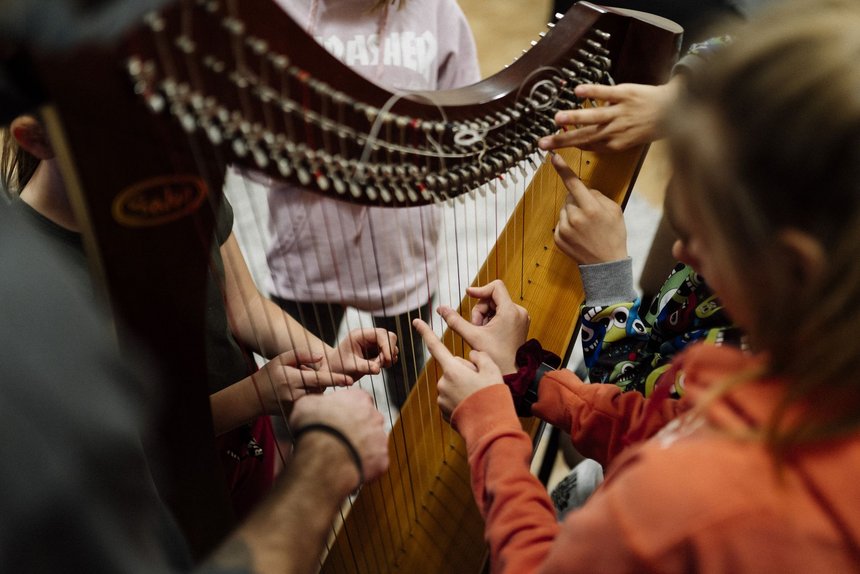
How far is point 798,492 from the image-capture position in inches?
18.6

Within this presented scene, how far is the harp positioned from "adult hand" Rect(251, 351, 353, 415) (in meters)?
0.19

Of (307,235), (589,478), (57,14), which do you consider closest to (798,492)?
(57,14)

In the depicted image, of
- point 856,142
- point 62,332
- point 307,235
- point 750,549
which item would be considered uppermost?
point 856,142

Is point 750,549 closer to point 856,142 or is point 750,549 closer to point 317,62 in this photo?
point 856,142

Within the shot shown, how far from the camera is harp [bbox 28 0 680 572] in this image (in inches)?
21.2

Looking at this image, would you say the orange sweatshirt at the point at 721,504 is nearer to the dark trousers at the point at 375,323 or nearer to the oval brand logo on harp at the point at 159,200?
the oval brand logo on harp at the point at 159,200

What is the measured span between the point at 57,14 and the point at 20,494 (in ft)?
1.14

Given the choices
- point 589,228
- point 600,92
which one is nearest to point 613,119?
point 600,92

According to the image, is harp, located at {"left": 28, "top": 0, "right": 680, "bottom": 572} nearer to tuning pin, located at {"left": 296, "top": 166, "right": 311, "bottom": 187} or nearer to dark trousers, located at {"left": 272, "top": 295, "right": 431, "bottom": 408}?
tuning pin, located at {"left": 296, "top": 166, "right": 311, "bottom": 187}

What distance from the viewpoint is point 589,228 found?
3.79 feet

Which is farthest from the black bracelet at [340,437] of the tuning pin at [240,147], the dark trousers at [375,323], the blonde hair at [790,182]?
the dark trousers at [375,323]

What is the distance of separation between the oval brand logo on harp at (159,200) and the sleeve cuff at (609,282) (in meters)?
0.72

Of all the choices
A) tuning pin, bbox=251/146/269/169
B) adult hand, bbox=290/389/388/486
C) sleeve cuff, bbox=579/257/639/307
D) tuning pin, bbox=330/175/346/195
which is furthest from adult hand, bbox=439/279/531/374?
tuning pin, bbox=251/146/269/169

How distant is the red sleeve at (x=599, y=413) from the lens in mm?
890
